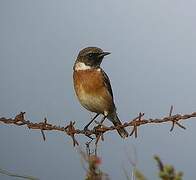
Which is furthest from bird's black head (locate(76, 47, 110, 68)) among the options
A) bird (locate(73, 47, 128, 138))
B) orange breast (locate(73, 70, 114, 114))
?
orange breast (locate(73, 70, 114, 114))

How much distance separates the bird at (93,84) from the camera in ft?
32.4

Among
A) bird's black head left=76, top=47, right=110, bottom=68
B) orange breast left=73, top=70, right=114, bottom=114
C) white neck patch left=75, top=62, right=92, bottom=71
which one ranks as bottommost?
orange breast left=73, top=70, right=114, bottom=114

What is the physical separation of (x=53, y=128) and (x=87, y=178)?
120 inches

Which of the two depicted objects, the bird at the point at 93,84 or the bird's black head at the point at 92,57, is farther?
the bird's black head at the point at 92,57

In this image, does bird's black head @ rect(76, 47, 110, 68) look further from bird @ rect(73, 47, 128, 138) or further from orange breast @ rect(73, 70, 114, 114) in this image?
orange breast @ rect(73, 70, 114, 114)

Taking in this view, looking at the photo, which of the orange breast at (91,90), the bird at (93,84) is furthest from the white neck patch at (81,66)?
the orange breast at (91,90)

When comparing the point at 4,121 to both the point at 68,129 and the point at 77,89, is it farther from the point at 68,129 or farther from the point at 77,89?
the point at 77,89

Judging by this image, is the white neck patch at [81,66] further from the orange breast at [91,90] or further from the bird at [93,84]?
the orange breast at [91,90]

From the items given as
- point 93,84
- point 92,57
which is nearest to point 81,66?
point 92,57

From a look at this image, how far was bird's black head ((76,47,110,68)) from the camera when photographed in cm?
1015

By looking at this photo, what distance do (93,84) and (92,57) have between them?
0.59 metres

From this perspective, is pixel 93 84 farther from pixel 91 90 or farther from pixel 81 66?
pixel 81 66

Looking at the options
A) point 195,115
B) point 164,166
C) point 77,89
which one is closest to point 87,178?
point 164,166

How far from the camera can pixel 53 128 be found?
20.7 ft
